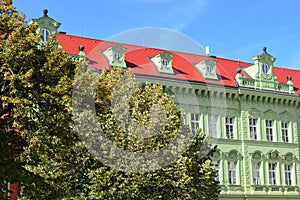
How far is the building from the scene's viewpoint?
40.7 metres

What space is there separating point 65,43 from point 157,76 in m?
6.44

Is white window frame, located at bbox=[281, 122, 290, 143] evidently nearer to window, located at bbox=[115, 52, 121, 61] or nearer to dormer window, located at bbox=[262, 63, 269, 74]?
dormer window, located at bbox=[262, 63, 269, 74]

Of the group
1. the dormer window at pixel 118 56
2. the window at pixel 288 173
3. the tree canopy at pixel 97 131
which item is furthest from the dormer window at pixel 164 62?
the tree canopy at pixel 97 131

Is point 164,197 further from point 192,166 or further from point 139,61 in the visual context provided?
point 139,61

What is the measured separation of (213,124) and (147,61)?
248 inches

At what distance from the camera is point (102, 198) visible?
2483 centimetres

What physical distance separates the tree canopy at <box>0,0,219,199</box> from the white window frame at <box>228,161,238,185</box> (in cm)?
1286

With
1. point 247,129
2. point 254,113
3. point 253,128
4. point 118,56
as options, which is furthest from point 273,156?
point 118,56

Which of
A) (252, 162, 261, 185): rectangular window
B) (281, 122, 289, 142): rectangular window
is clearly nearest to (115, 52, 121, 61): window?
(252, 162, 261, 185): rectangular window

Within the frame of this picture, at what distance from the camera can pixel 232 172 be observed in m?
42.0

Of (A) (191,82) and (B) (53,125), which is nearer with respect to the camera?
(B) (53,125)

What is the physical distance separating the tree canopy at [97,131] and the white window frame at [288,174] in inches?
659

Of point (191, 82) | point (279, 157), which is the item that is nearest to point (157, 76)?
point (191, 82)

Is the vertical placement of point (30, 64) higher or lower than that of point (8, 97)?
higher
